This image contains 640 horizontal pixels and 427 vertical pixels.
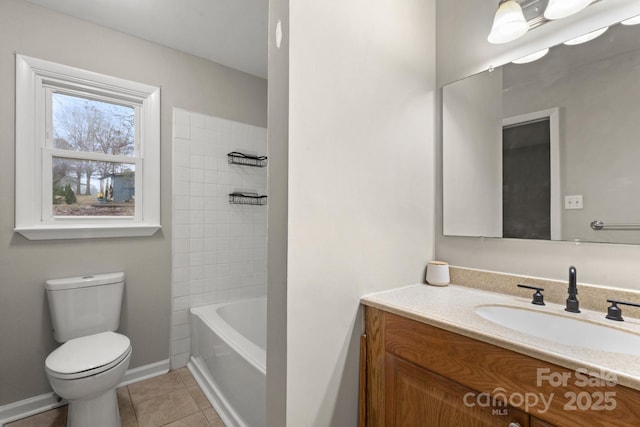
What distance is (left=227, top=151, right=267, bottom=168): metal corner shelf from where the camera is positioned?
2549 mm

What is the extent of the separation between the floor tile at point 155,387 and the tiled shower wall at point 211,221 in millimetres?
137

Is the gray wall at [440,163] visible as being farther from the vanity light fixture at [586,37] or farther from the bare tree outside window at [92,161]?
the bare tree outside window at [92,161]

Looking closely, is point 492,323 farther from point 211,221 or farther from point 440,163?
point 211,221

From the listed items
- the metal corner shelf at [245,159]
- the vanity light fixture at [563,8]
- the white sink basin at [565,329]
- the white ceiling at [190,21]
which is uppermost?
the white ceiling at [190,21]

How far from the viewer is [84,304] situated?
1.83 meters

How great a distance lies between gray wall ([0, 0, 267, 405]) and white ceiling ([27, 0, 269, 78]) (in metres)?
0.09

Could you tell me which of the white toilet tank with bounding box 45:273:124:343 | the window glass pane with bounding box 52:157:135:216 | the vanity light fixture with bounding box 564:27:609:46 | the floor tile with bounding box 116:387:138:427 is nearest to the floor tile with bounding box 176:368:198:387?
the floor tile with bounding box 116:387:138:427

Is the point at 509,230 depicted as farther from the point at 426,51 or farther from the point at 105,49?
the point at 105,49

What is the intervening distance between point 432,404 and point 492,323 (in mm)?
328

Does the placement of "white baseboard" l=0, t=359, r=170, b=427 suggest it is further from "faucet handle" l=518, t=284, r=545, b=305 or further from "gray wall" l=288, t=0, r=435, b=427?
"faucet handle" l=518, t=284, r=545, b=305

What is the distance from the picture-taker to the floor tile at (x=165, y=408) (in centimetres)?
172

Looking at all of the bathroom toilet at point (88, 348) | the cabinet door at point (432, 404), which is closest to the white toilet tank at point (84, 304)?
the bathroom toilet at point (88, 348)

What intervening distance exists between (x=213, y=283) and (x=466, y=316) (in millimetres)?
2072

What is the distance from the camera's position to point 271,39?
3.52ft
